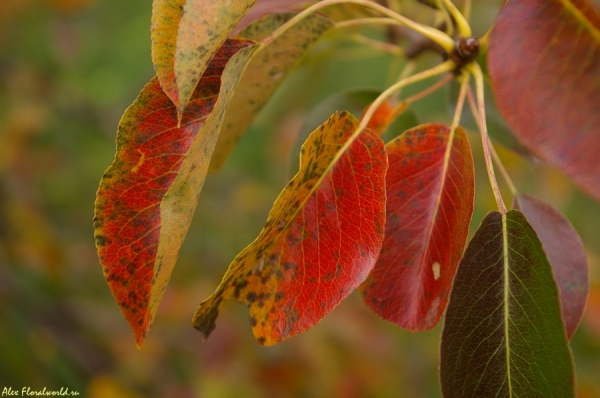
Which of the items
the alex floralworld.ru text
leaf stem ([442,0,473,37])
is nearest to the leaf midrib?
leaf stem ([442,0,473,37])

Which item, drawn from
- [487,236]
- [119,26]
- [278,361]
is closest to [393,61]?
[487,236]

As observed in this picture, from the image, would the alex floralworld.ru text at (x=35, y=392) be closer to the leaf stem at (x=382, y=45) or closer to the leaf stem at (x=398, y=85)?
the leaf stem at (x=382, y=45)

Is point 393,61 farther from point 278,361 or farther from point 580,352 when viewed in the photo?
point 580,352

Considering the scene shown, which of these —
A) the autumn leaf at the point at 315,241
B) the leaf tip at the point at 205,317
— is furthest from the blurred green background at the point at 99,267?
the leaf tip at the point at 205,317

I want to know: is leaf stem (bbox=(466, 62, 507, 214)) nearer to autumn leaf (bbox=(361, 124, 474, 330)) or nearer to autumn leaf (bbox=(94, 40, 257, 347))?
autumn leaf (bbox=(361, 124, 474, 330))

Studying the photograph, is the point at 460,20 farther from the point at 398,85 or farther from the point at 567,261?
the point at 567,261

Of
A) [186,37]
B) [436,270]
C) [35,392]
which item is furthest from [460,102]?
[35,392]
